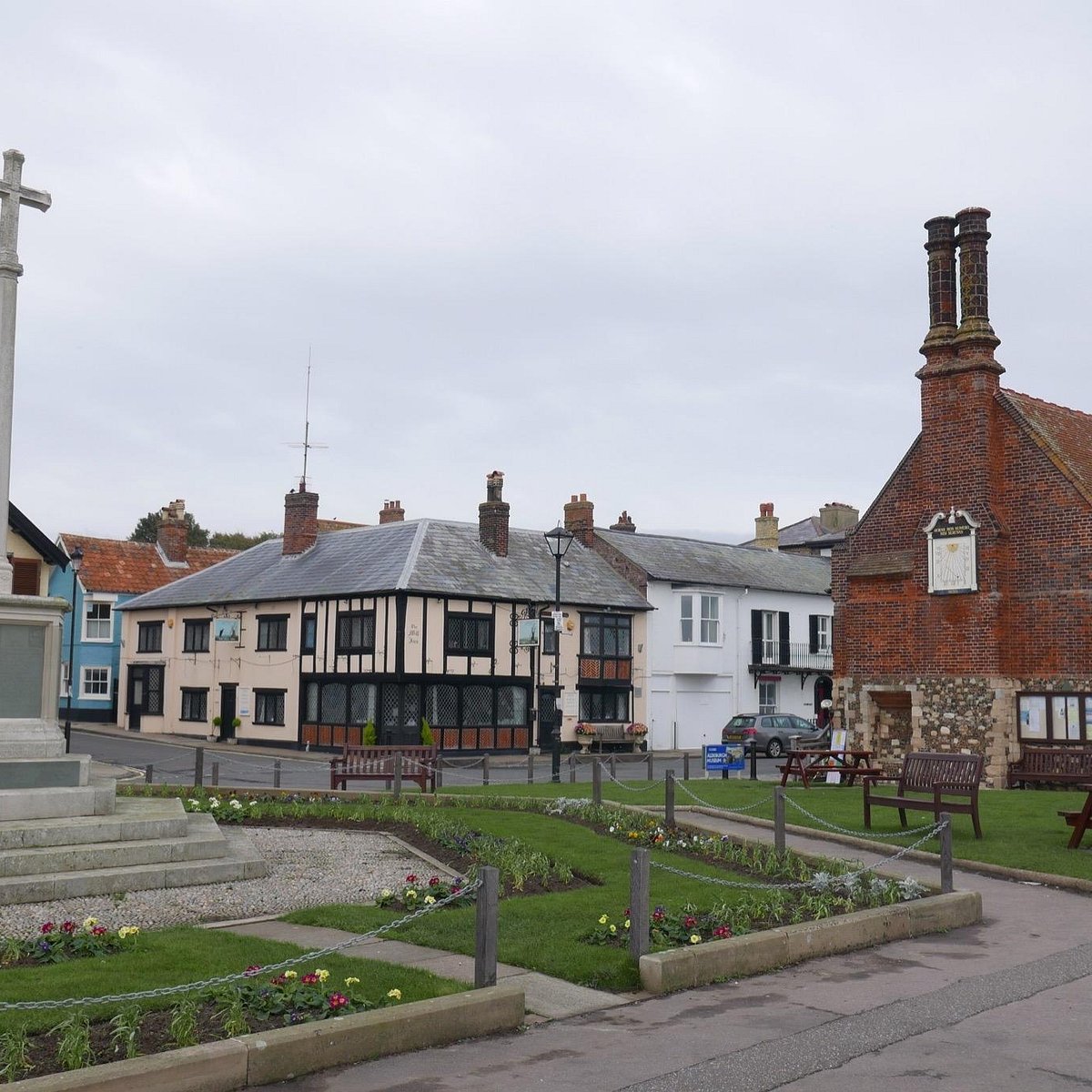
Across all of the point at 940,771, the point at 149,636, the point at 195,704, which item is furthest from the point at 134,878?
the point at 149,636

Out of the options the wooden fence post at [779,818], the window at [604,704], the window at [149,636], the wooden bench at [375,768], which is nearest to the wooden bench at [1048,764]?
the wooden fence post at [779,818]

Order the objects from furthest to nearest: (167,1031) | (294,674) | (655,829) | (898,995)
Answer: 1. (294,674)
2. (655,829)
3. (898,995)
4. (167,1031)

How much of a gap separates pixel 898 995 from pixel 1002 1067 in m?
1.60

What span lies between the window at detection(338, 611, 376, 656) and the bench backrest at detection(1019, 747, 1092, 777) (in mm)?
20652

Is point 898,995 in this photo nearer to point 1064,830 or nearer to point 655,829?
point 655,829

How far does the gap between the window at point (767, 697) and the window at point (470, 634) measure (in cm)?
1394

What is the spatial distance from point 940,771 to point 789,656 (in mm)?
33614

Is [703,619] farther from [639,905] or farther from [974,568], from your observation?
[639,905]

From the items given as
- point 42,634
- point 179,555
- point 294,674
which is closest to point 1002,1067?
point 42,634

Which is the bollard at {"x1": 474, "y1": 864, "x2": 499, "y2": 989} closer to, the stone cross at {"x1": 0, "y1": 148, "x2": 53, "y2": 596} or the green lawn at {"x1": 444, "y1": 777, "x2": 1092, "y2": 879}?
the stone cross at {"x1": 0, "y1": 148, "x2": 53, "y2": 596}

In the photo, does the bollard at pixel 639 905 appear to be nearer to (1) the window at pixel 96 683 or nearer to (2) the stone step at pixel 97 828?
(2) the stone step at pixel 97 828

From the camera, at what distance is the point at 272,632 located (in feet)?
136

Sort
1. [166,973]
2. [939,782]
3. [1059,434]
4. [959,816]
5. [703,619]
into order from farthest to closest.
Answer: [703,619] → [1059,434] → [959,816] → [939,782] → [166,973]

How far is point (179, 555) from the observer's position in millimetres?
55219
